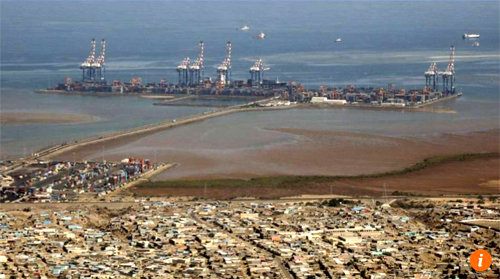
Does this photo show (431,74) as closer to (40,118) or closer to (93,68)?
(93,68)

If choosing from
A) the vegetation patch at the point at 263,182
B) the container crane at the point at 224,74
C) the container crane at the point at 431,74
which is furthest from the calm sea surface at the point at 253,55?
the vegetation patch at the point at 263,182

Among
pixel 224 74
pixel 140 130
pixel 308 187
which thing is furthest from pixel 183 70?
pixel 308 187

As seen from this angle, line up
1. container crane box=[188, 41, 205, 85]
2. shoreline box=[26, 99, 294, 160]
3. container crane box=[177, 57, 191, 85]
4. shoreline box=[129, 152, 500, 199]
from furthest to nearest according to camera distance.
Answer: container crane box=[188, 41, 205, 85], container crane box=[177, 57, 191, 85], shoreline box=[26, 99, 294, 160], shoreline box=[129, 152, 500, 199]

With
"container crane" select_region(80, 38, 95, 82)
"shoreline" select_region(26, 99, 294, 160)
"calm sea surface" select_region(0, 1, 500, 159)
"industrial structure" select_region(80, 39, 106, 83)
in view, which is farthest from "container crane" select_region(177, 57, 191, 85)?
"shoreline" select_region(26, 99, 294, 160)

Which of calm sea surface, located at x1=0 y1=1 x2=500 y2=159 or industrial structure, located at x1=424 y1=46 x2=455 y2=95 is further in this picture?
industrial structure, located at x1=424 y1=46 x2=455 y2=95

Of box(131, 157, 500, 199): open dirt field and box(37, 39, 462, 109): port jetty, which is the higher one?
box(37, 39, 462, 109): port jetty

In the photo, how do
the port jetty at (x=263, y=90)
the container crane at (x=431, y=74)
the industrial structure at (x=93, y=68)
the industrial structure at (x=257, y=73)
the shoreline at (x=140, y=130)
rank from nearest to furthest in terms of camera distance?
1. the shoreline at (x=140, y=130)
2. the port jetty at (x=263, y=90)
3. the container crane at (x=431, y=74)
4. the industrial structure at (x=257, y=73)
5. the industrial structure at (x=93, y=68)

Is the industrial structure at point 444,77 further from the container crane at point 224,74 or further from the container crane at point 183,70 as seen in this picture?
the container crane at point 183,70

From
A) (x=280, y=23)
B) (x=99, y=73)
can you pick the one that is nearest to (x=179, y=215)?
(x=99, y=73)

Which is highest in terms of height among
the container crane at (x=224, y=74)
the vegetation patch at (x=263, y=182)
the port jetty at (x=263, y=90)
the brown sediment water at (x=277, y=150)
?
the container crane at (x=224, y=74)

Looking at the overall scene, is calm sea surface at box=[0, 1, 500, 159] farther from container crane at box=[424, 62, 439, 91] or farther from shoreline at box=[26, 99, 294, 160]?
container crane at box=[424, 62, 439, 91]
